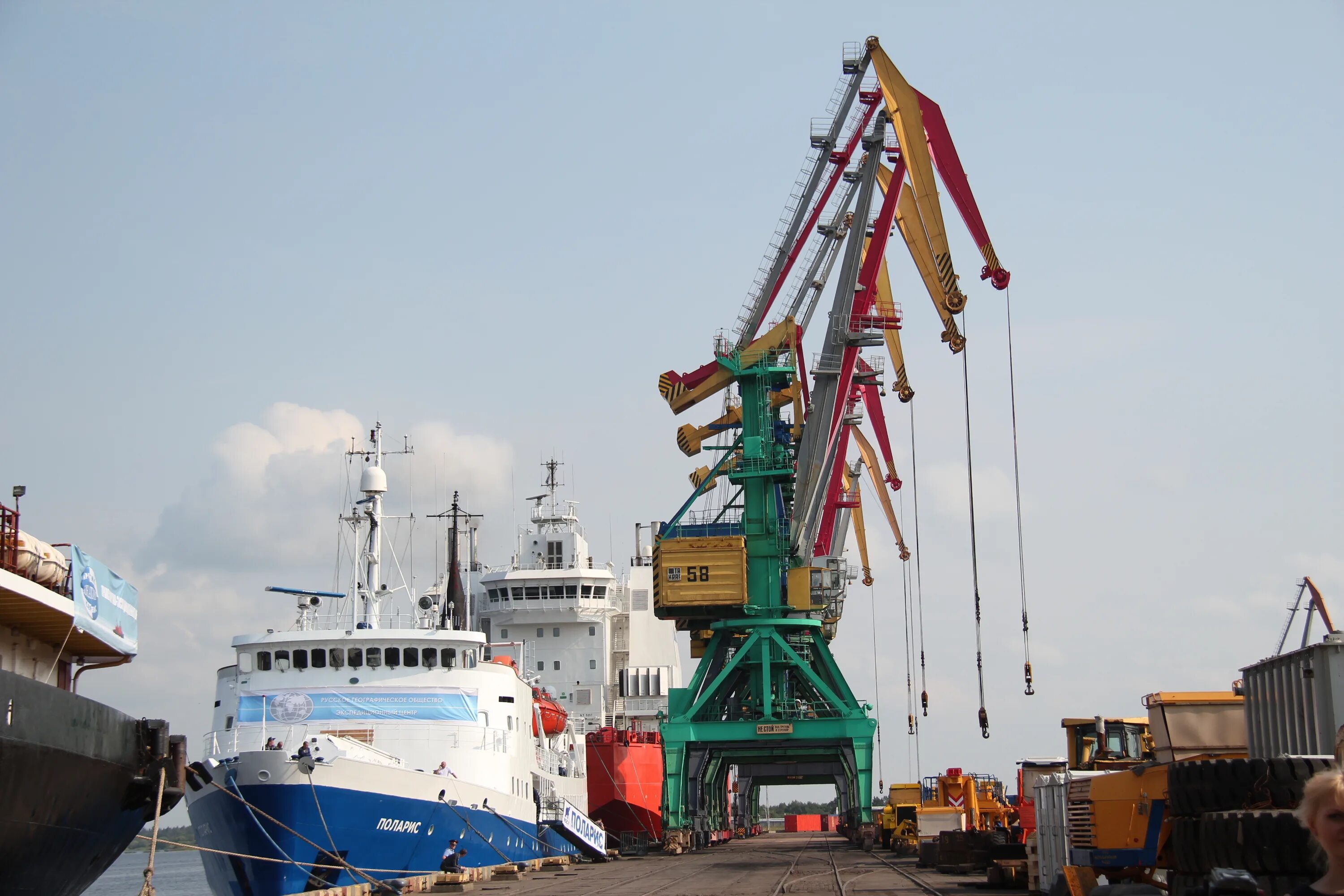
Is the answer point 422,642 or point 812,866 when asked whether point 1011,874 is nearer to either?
point 812,866

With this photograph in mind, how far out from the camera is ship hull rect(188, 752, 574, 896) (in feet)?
69.9

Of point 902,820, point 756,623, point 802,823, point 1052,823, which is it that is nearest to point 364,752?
point 1052,823

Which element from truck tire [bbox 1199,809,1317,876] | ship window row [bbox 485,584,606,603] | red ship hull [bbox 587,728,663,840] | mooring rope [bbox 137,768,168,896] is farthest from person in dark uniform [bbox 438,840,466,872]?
ship window row [bbox 485,584,606,603]

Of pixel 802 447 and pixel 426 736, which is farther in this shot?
pixel 802 447

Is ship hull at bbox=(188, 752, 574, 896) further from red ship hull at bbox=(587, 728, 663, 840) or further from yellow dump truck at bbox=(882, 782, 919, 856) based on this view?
red ship hull at bbox=(587, 728, 663, 840)

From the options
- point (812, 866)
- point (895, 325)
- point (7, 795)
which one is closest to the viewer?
point (7, 795)

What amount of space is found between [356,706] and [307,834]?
5536 mm

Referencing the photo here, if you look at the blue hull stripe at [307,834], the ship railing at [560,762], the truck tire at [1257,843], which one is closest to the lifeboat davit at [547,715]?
the ship railing at [560,762]

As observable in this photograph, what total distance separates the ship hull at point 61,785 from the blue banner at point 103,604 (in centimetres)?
154

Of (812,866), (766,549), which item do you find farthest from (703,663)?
(812,866)

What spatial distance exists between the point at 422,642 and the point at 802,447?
17.8 meters

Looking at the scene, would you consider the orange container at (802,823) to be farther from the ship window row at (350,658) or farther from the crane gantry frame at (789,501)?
the ship window row at (350,658)

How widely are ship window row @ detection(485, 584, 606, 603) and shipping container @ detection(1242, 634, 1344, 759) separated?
4026cm

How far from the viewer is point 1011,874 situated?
23266mm
